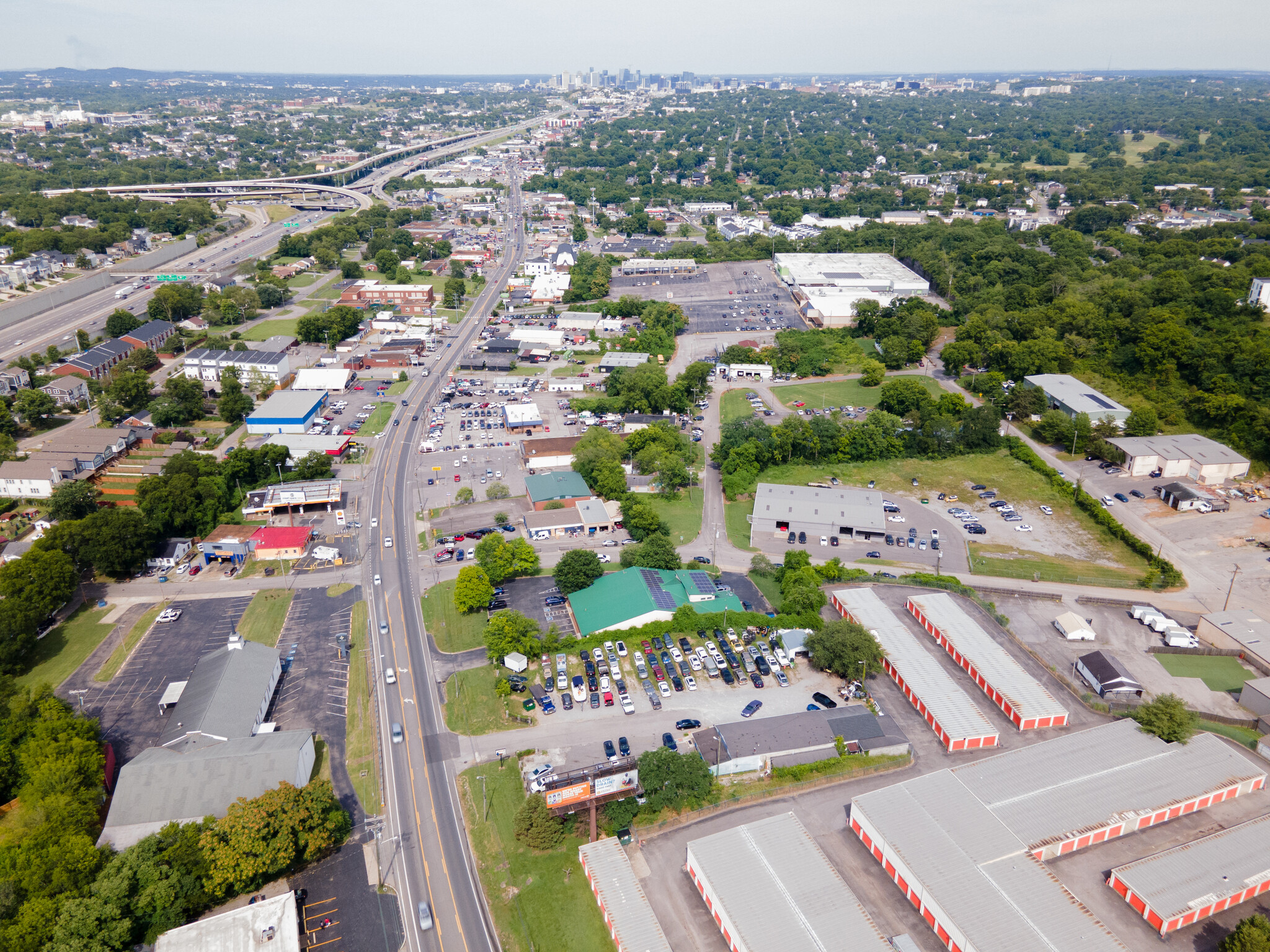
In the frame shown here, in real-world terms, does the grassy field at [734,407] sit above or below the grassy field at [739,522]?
above

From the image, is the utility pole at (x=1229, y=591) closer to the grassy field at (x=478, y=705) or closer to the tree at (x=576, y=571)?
the tree at (x=576, y=571)

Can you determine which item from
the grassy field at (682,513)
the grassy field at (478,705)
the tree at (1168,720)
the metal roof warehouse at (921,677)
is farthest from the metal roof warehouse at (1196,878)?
the grassy field at (682,513)

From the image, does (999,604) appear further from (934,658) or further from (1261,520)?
(1261,520)

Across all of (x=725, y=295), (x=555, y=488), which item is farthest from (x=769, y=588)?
(x=725, y=295)

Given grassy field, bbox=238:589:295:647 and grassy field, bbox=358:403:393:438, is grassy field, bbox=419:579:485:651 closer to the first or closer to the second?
grassy field, bbox=238:589:295:647

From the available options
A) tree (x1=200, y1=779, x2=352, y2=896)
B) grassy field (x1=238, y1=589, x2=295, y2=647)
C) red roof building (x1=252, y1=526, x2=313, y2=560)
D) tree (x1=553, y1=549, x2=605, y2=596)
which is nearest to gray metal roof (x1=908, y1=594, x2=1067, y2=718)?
tree (x1=553, y1=549, x2=605, y2=596)

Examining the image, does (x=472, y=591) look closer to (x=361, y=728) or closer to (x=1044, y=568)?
(x=361, y=728)

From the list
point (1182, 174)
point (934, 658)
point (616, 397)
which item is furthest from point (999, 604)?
point (1182, 174)
